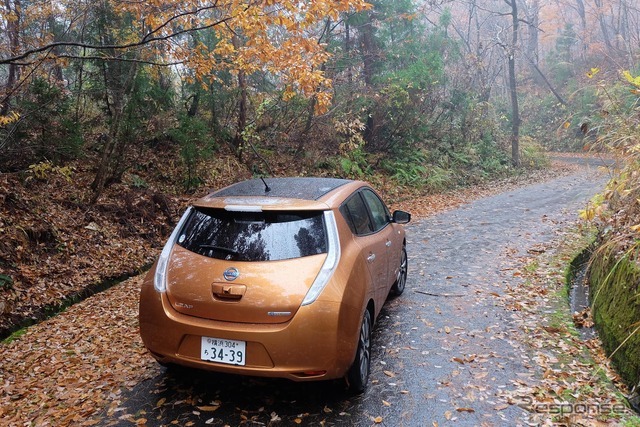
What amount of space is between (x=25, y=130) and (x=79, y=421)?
772 cm

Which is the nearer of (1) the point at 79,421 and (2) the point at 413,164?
(1) the point at 79,421

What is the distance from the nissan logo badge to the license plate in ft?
1.50

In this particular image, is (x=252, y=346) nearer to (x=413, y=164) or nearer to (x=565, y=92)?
(x=413, y=164)

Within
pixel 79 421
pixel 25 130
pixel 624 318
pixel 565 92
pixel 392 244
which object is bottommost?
pixel 79 421

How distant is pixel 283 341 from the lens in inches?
131

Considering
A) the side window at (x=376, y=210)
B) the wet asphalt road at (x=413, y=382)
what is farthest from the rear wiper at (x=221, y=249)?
the side window at (x=376, y=210)

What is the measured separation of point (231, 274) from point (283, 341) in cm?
65

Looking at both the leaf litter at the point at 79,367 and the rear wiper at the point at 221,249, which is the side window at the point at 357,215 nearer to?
the rear wiper at the point at 221,249

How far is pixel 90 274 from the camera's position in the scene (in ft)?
24.8

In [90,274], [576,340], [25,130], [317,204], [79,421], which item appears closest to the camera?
[79,421]

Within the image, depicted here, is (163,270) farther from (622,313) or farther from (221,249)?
(622,313)

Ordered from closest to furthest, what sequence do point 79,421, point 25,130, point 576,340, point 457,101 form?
1. point 79,421
2. point 576,340
3. point 25,130
4. point 457,101

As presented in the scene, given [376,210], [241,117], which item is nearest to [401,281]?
[376,210]

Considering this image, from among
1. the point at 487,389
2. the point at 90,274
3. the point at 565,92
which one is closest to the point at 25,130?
the point at 90,274
